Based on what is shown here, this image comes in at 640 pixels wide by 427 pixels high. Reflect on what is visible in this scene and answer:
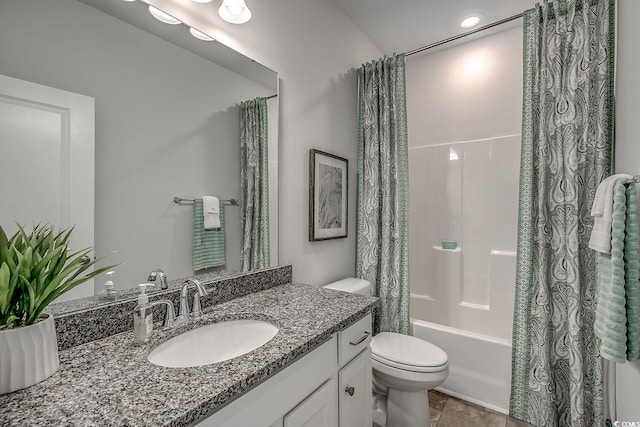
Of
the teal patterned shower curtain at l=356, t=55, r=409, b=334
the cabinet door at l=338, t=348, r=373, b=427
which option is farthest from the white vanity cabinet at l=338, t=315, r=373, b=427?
the teal patterned shower curtain at l=356, t=55, r=409, b=334

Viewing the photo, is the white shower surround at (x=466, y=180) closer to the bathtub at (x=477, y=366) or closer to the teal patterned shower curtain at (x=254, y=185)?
the bathtub at (x=477, y=366)

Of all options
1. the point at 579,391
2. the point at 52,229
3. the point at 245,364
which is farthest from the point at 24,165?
the point at 579,391

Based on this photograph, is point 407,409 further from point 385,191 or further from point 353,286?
point 385,191

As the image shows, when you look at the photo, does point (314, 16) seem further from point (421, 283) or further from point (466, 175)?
point (421, 283)

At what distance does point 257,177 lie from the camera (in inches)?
58.2

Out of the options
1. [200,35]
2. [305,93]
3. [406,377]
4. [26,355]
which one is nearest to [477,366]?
[406,377]

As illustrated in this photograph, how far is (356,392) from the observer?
118cm

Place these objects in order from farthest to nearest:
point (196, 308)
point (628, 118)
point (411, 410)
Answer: point (411, 410) → point (628, 118) → point (196, 308)

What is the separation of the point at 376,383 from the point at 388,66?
86.6 inches

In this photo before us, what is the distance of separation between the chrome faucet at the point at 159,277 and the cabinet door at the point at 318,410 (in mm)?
646

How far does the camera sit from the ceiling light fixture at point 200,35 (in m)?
1.19

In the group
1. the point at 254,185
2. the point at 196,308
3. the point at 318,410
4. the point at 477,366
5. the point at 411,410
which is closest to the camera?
the point at 318,410

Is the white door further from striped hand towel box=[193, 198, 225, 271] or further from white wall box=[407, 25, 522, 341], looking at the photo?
white wall box=[407, 25, 522, 341]

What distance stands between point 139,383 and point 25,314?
11.9 inches
